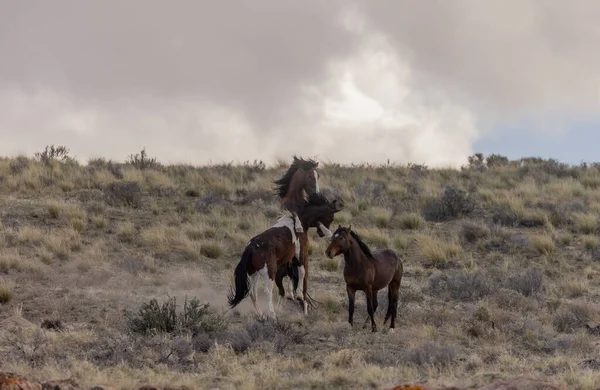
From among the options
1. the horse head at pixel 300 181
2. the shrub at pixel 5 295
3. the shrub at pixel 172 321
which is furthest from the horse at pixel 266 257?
the shrub at pixel 5 295

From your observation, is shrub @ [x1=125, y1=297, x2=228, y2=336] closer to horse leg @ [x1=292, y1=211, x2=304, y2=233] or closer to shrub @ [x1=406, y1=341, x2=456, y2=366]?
horse leg @ [x1=292, y1=211, x2=304, y2=233]

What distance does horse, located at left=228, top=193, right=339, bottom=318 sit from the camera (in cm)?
1284

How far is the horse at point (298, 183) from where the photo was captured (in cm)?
1480

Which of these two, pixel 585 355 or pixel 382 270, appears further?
pixel 382 270

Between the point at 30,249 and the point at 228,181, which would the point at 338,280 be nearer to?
the point at 30,249

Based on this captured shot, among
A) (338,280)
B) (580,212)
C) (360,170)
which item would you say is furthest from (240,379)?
(360,170)

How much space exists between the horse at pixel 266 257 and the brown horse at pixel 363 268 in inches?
43.9

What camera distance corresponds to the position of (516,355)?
425 inches

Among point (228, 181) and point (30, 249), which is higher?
point (228, 181)

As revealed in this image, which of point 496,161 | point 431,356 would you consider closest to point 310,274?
point 431,356

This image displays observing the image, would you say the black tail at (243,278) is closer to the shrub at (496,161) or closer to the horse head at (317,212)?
the horse head at (317,212)

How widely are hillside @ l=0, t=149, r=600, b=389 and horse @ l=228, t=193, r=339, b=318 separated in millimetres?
505

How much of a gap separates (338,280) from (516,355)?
6.42 m

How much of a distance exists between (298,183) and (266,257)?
7.82 feet
